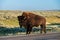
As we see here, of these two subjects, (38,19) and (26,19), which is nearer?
(26,19)

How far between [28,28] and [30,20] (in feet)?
2.95

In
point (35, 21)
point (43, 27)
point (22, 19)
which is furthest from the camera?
point (43, 27)

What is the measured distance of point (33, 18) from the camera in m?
28.3

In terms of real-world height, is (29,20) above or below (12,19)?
above

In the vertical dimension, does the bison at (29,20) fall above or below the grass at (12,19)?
above

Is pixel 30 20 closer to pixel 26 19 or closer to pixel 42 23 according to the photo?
pixel 26 19

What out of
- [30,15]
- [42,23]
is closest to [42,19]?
[42,23]

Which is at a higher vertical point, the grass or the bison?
the bison

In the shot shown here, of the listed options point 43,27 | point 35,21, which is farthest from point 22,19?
point 43,27

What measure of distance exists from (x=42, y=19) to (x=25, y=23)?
135 inches

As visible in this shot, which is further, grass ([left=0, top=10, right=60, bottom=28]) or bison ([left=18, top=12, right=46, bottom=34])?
grass ([left=0, top=10, right=60, bottom=28])

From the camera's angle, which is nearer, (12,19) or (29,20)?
(29,20)

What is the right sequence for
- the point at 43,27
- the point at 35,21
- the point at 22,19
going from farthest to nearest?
the point at 43,27
the point at 35,21
the point at 22,19

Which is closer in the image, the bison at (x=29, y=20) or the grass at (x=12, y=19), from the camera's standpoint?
the bison at (x=29, y=20)
